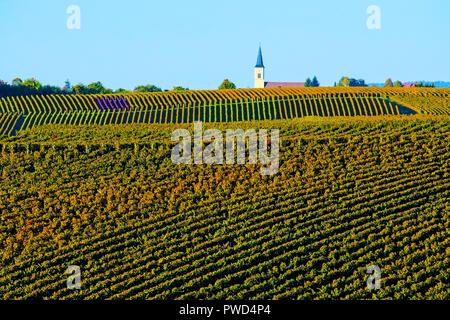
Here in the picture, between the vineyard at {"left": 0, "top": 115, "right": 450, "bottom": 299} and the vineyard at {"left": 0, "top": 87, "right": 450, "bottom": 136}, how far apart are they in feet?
78.0

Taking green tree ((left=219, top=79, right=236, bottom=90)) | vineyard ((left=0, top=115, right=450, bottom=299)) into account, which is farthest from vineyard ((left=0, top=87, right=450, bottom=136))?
green tree ((left=219, top=79, right=236, bottom=90))

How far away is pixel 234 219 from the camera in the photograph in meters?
27.8

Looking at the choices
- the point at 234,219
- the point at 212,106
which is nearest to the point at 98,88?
the point at 212,106

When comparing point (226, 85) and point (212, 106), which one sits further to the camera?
point (226, 85)

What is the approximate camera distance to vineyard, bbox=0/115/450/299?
912 inches

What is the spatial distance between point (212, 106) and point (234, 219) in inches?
1706

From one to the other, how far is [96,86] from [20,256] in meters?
97.6

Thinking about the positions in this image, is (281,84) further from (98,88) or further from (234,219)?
(234,219)

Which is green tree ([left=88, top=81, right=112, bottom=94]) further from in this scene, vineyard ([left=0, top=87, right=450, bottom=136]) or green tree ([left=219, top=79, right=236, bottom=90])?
vineyard ([left=0, top=87, right=450, bottom=136])

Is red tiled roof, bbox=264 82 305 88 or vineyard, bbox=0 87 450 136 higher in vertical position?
red tiled roof, bbox=264 82 305 88

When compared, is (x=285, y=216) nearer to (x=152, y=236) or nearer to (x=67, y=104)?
(x=152, y=236)

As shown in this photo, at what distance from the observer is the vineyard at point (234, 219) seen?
23.2 m
